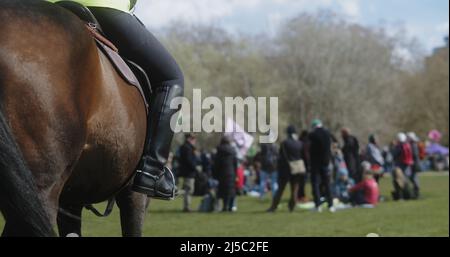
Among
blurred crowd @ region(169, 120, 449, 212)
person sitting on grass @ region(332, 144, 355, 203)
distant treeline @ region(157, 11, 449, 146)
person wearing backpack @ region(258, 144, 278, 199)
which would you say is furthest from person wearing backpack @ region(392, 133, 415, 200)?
distant treeline @ region(157, 11, 449, 146)

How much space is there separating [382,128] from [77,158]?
6045 cm

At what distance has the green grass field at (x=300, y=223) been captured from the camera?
472 inches

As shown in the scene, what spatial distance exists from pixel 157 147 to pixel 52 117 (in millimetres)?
1180

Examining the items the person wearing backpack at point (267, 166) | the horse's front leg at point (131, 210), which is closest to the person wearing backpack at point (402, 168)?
the person wearing backpack at point (267, 166)

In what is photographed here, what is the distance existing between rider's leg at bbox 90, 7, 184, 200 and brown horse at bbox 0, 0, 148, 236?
1.18 feet

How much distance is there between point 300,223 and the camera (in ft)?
46.6

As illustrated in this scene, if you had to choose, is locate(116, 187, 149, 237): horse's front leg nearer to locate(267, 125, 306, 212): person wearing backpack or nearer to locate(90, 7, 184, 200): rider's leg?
locate(90, 7, 184, 200): rider's leg

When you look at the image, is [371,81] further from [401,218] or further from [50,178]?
[50,178]

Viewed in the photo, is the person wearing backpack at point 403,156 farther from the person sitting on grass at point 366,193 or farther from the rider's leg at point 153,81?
the rider's leg at point 153,81

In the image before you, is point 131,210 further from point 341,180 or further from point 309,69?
point 309,69

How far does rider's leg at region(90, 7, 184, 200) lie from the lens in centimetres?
431

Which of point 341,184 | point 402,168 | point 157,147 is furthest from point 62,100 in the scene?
point 402,168

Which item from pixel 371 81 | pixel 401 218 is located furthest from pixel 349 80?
pixel 401 218

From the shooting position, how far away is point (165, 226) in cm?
1382
